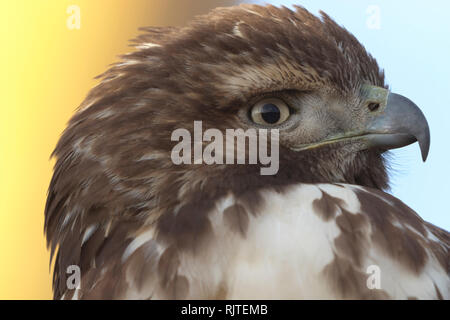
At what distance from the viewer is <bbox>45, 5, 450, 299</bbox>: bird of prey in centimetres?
166

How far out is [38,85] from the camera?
2.84 meters

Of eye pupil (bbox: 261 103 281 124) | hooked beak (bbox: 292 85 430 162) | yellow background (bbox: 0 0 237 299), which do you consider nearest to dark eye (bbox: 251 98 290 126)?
eye pupil (bbox: 261 103 281 124)

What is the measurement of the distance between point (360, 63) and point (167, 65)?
57cm

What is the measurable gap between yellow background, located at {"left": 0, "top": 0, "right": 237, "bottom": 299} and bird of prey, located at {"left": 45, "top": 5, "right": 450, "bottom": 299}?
48 centimetres

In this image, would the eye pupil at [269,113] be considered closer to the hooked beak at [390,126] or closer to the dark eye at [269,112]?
the dark eye at [269,112]

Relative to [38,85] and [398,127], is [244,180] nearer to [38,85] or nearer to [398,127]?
[398,127]

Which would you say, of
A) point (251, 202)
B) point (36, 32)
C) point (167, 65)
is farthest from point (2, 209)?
point (251, 202)

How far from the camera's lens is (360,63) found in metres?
2.14

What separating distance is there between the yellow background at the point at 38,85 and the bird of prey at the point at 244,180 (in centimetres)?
48

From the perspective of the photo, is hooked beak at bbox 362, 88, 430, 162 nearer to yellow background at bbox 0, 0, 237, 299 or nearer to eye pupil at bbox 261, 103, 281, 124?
eye pupil at bbox 261, 103, 281, 124

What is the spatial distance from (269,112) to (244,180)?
0.22 metres

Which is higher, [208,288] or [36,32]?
[36,32]
